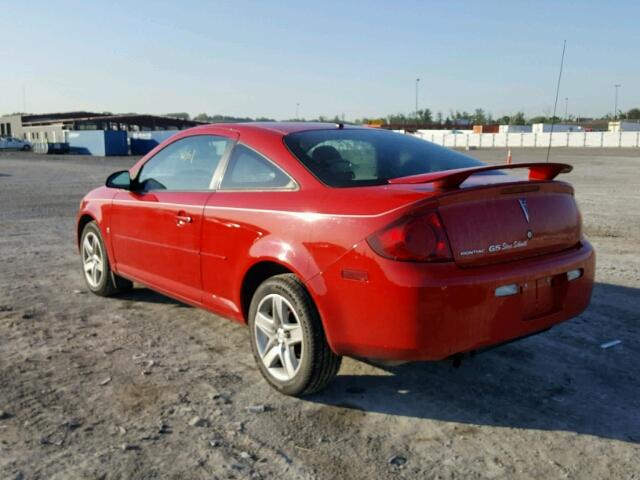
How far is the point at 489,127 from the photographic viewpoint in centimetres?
10162

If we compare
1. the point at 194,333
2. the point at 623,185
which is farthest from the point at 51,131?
the point at 194,333

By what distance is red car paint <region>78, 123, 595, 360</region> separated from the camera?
9.84ft

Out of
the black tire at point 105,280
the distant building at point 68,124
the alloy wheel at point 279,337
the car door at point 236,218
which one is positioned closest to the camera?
the alloy wheel at point 279,337

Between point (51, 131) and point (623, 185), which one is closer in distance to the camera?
point (623, 185)

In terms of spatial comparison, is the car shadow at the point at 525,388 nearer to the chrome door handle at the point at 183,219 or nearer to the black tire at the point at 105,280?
the chrome door handle at the point at 183,219

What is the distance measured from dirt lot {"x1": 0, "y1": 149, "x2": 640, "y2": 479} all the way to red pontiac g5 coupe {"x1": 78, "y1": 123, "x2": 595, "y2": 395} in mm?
361

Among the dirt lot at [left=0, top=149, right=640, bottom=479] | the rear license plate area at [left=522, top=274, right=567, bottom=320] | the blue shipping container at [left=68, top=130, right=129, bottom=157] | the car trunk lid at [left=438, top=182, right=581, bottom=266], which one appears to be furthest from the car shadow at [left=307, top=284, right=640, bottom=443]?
the blue shipping container at [left=68, top=130, right=129, bottom=157]

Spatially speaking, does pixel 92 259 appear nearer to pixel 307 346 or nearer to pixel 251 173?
pixel 251 173

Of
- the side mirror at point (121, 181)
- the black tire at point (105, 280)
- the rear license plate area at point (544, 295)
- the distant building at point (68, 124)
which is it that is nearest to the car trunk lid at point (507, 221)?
the rear license plate area at point (544, 295)

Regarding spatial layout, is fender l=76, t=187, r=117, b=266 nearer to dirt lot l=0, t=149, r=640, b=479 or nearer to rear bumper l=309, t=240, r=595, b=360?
dirt lot l=0, t=149, r=640, b=479

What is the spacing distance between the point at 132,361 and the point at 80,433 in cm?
102

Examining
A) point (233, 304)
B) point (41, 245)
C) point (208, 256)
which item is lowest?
point (41, 245)

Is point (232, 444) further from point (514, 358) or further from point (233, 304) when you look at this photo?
point (514, 358)

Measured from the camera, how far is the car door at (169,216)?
169 inches
